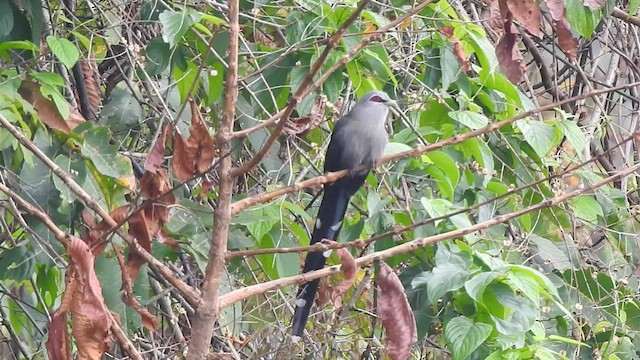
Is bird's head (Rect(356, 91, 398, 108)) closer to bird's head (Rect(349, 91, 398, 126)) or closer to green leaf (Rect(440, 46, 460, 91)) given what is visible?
bird's head (Rect(349, 91, 398, 126))

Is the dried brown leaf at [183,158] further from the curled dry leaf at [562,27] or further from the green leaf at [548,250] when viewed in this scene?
the green leaf at [548,250]

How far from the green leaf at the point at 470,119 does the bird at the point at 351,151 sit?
41 cm

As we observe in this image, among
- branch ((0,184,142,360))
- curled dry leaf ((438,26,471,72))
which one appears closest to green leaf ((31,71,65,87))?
branch ((0,184,142,360))

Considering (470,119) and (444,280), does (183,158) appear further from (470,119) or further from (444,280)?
(470,119)

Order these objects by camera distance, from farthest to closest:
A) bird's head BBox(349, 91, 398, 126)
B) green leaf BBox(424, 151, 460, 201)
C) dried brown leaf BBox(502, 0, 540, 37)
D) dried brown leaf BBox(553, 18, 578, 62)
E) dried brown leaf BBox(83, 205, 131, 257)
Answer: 1. bird's head BBox(349, 91, 398, 126)
2. green leaf BBox(424, 151, 460, 201)
3. dried brown leaf BBox(553, 18, 578, 62)
4. dried brown leaf BBox(502, 0, 540, 37)
5. dried brown leaf BBox(83, 205, 131, 257)

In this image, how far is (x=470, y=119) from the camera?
3.09m

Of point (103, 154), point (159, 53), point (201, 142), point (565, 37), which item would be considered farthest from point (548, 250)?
point (201, 142)

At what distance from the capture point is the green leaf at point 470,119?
3.05 meters

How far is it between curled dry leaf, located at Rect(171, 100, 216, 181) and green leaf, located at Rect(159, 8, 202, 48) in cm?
63

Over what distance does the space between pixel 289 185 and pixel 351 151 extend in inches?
42.1

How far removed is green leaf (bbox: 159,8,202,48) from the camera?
2.65m

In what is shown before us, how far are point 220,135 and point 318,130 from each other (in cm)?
201

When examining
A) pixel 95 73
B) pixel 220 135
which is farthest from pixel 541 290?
pixel 95 73

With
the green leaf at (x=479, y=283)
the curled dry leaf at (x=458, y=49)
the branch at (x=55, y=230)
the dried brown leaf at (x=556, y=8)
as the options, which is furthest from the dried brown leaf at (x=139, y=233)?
the curled dry leaf at (x=458, y=49)
